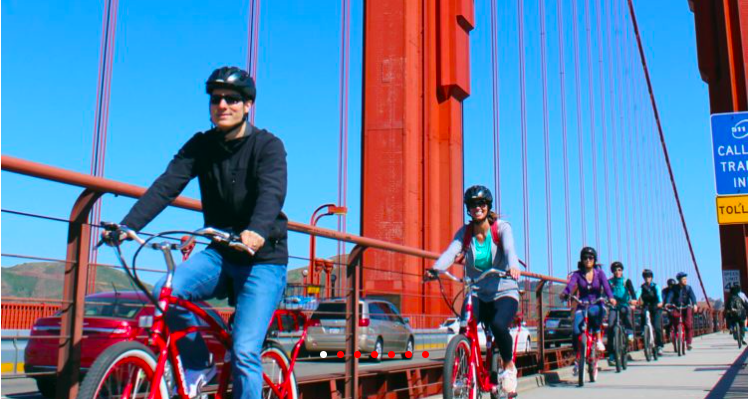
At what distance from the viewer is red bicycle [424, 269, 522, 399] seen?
5.13m

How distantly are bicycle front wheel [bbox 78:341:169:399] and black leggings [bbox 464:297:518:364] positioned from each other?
10.1 ft

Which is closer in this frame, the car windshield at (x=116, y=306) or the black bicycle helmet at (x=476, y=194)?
the car windshield at (x=116, y=306)

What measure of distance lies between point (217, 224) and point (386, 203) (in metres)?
10.8

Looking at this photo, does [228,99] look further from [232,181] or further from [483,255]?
[483,255]

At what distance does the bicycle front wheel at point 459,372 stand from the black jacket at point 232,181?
2146mm

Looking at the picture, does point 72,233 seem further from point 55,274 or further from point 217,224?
point 217,224

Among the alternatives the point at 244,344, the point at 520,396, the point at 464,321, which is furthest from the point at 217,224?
the point at 520,396

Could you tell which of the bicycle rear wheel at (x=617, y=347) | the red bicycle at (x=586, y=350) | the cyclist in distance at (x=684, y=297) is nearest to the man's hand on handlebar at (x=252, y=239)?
the red bicycle at (x=586, y=350)

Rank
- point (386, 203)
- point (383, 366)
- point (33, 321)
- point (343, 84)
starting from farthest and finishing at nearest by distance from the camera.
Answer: point (343, 84), point (386, 203), point (383, 366), point (33, 321)

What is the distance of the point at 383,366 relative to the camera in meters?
6.45

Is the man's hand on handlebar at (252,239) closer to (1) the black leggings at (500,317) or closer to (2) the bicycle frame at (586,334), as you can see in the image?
(1) the black leggings at (500,317)

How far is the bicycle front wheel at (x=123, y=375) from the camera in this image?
2.54 m

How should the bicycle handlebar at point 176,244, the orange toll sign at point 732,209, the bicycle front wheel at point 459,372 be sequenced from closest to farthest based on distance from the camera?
the bicycle handlebar at point 176,244, the bicycle front wheel at point 459,372, the orange toll sign at point 732,209

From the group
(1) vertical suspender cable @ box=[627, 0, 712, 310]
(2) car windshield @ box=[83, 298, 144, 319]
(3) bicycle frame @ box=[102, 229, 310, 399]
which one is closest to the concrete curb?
(2) car windshield @ box=[83, 298, 144, 319]
